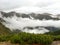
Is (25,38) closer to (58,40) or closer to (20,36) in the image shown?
(20,36)

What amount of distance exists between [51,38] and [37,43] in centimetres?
98

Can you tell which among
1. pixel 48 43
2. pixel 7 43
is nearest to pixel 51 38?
pixel 48 43

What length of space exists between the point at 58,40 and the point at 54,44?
2.31 ft

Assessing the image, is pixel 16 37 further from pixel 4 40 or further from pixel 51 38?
pixel 51 38

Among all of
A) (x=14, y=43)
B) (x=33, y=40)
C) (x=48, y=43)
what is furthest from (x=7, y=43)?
(x=48, y=43)

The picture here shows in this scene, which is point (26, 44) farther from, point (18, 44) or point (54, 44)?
point (54, 44)

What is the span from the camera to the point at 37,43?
13867mm

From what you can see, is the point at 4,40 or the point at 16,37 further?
the point at 4,40

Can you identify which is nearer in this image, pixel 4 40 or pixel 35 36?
pixel 35 36

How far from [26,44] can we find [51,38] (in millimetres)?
1680

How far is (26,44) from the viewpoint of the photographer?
45.3 feet

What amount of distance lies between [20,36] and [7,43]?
3.17 feet

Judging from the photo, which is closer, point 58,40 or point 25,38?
point 25,38

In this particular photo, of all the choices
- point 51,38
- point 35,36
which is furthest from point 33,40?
point 51,38
